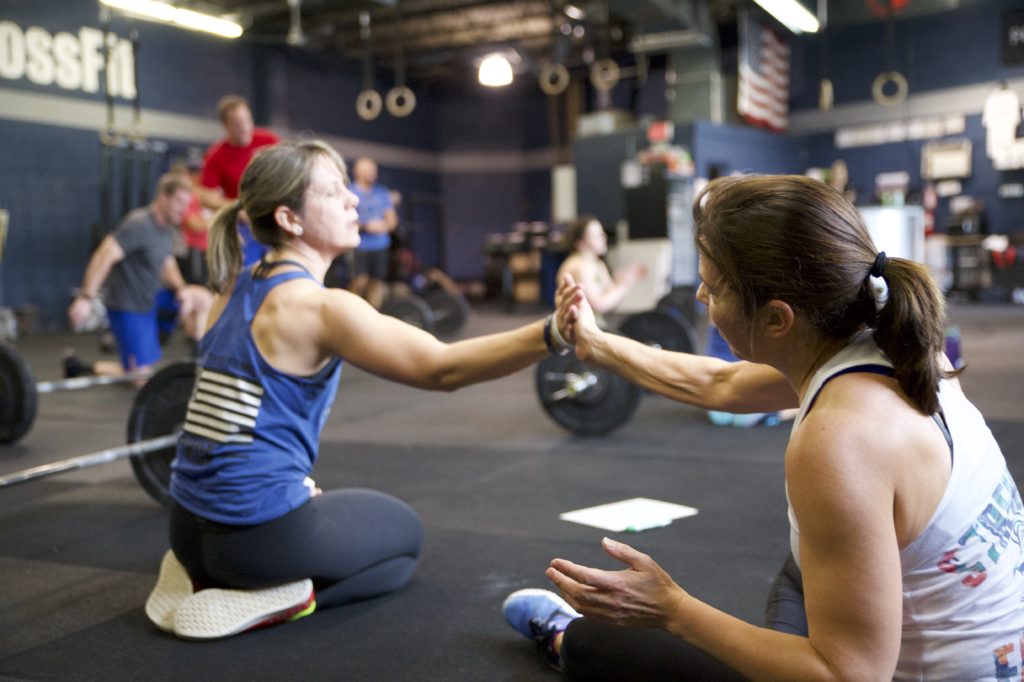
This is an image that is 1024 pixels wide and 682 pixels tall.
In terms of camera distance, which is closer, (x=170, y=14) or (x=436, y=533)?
(x=436, y=533)

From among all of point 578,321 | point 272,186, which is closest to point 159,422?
point 272,186

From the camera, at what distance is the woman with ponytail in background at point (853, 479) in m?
0.95

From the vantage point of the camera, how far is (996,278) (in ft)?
40.1

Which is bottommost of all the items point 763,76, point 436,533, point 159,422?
point 436,533

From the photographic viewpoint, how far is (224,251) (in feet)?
7.35

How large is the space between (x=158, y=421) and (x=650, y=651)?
2.38 metres

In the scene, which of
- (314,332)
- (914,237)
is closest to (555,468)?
(314,332)

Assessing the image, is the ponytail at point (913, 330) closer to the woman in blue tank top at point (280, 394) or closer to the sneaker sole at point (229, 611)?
the woman in blue tank top at point (280, 394)

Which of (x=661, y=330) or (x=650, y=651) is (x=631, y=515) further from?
(x=661, y=330)

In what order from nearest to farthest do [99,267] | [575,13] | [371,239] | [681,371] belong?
[681,371] < [99,267] < [371,239] < [575,13]

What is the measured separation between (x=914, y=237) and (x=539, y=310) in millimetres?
4960

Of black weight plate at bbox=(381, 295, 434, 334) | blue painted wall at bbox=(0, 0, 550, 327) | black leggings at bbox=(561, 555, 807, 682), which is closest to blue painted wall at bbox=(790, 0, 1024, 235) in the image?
blue painted wall at bbox=(0, 0, 550, 327)

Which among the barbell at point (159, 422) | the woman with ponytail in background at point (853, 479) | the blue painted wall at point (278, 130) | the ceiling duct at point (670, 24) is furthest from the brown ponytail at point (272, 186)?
the ceiling duct at point (670, 24)

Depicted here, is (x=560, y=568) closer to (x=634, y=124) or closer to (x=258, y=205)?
(x=258, y=205)
